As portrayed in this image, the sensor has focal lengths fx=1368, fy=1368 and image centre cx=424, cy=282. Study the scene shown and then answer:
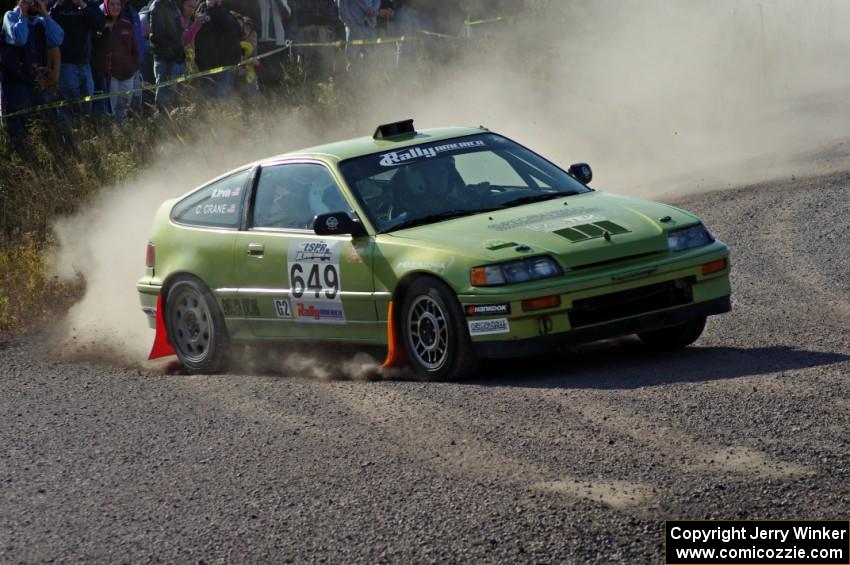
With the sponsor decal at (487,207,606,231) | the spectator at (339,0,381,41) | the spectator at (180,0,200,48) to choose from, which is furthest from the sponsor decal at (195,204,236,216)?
the spectator at (339,0,381,41)

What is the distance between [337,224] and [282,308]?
901 mm

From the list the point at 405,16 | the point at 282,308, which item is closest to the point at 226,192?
the point at 282,308

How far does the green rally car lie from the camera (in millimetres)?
7371

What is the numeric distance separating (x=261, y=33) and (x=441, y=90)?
354 centimetres

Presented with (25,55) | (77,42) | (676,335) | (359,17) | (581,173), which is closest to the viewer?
(676,335)

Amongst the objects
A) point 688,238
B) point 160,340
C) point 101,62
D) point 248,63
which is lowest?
point 160,340

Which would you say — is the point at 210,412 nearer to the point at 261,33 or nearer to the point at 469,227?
the point at 469,227

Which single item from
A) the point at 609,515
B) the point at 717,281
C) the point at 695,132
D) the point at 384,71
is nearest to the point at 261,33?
the point at 384,71

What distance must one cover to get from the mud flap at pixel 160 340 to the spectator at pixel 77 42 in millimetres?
6715

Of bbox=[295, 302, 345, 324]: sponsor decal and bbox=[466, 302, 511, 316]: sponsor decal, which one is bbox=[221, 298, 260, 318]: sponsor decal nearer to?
bbox=[295, 302, 345, 324]: sponsor decal

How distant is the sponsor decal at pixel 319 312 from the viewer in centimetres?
831

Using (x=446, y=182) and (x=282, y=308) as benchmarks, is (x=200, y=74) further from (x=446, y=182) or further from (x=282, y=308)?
(x=446, y=182)

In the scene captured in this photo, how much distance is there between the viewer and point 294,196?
28.9 ft

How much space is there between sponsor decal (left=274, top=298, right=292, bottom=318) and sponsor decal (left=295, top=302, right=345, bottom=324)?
75 mm
